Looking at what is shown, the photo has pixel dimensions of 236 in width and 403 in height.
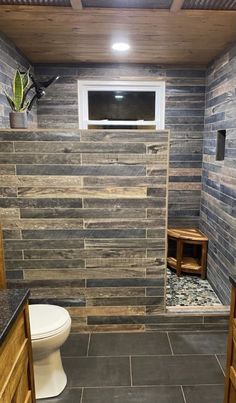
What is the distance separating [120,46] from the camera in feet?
9.46

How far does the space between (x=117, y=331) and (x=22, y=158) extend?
5.42 feet

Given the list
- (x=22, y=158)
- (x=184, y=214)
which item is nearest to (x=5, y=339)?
(x=22, y=158)

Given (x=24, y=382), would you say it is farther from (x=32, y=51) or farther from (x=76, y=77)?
(x=76, y=77)

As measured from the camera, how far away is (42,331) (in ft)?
6.10

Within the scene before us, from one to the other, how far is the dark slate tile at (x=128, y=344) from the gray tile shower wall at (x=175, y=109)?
177cm

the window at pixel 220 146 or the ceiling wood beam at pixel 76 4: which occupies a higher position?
the ceiling wood beam at pixel 76 4

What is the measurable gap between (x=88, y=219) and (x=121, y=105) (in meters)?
1.93

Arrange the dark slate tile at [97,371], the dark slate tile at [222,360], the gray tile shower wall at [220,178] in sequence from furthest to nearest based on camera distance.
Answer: the gray tile shower wall at [220,178]
the dark slate tile at [222,360]
the dark slate tile at [97,371]

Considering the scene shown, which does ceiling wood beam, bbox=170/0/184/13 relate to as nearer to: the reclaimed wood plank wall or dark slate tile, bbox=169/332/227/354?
the reclaimed wood plank wall

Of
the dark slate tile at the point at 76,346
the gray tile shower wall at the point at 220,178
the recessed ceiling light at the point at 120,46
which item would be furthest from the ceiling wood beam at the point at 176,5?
the dark slate tile at the point at 76,346

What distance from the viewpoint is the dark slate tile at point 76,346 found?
2377mm

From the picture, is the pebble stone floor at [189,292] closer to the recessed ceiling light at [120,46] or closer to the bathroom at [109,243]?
the bathroom at [109,243]

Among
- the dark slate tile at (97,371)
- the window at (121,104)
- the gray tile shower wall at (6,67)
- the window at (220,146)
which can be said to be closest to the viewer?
the dark slate tile at (97,371)

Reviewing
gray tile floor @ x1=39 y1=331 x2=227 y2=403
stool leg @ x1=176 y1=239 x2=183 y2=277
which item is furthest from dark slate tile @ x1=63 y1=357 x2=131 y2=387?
stool leg @ x1=176 y1=239 x2=183 y2=277
